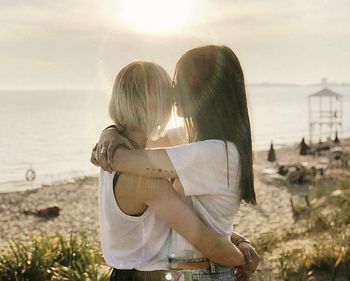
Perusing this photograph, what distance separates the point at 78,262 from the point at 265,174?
20399 millimetres

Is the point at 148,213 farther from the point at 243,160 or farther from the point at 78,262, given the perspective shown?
the point at 78,262

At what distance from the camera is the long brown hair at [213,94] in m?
2.20

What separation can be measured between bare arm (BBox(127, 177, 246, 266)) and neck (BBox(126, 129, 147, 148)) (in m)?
0.17

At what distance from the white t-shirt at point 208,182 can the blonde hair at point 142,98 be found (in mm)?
124

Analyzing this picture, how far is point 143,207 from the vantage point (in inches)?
83.4

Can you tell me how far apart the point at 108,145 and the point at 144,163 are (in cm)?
16

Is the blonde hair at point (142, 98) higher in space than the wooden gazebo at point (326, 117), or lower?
higher

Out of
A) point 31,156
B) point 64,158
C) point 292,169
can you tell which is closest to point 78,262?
point 292,169

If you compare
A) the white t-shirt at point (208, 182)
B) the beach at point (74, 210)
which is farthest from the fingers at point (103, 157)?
the beach at point (74, 210)

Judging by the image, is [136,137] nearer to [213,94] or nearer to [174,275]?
[213,94]

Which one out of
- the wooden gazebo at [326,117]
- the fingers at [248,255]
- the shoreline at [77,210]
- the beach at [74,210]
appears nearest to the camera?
the fingers at [248,255]

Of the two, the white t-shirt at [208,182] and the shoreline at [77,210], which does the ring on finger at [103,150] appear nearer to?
the white t-shirt at [208,182]

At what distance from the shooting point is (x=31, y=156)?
4656 centimetres

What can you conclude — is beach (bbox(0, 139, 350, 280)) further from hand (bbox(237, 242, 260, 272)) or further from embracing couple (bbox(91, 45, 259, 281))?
embracing couple (bbox(91, 45, 259, 281))
